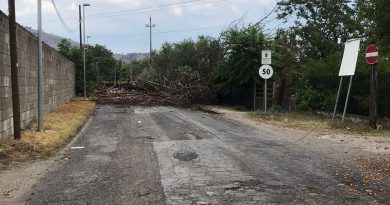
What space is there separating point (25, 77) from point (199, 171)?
9.49 m

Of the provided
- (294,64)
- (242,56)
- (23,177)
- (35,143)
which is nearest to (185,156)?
(23,177)

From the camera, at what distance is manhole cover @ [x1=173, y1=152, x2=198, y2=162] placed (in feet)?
33.6

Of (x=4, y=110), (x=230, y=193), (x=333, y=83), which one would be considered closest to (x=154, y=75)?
(x=333, y=83)

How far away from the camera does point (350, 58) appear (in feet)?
61.4

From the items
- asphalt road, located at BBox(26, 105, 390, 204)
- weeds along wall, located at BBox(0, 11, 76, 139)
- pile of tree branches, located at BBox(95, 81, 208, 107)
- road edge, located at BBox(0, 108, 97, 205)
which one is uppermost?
weeds along wall, located at BBox(0, 11, 76, 139)

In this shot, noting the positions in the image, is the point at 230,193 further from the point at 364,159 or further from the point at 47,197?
the point at 364,159

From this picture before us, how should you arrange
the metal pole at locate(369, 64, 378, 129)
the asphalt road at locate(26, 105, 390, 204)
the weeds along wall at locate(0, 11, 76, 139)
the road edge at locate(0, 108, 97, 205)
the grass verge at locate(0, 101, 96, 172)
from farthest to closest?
1. the metal pole at locate(369, 64, 378, 129)
2. the weeds along wall at locate(0, 11, 76, 139)
3. the grass verge at locate(0, 101, 96, 172)
4. the road edge at locate(0, 108, 97, 205)
5. the asphalt road at locate(26, 105, 390, 204)

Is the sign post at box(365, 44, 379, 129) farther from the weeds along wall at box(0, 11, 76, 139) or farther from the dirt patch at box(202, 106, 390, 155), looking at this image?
the weeds along wall at box(0, 11, 76, 139)

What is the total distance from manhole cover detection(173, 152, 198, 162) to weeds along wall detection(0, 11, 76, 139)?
4599 millimetres

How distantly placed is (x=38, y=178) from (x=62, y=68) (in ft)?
74.7

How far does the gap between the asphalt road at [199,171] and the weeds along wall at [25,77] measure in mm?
2019

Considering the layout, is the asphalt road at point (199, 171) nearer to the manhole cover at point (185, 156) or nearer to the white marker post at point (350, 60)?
the manhole cover at point (185, 156)

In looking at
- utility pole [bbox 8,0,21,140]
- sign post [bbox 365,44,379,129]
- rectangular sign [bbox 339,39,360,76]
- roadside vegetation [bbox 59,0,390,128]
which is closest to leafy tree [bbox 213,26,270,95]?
roadside vegetation [bbox 59,0,390,128]

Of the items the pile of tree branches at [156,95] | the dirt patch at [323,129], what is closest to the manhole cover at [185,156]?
the dirt patch at [323,129]
